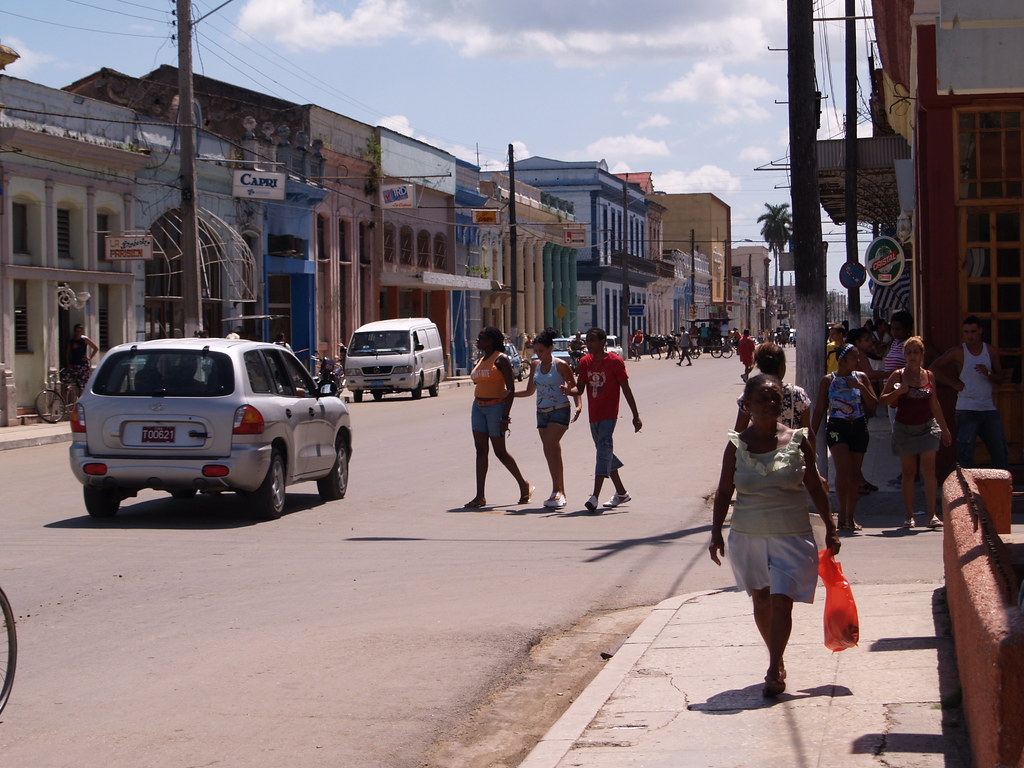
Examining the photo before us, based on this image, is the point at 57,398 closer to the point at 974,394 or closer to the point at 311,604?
the point at 974,394

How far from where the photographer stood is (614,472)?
44.7 feet

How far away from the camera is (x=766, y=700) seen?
6.12m

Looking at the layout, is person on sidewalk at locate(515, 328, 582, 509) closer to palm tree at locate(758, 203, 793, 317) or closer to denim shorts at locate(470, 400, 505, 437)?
denim shorts at locate(470, 400, 505, 437)

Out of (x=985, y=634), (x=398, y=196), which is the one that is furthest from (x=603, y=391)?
(x=398, y=196)

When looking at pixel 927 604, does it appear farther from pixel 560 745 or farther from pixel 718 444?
pixel 718 444

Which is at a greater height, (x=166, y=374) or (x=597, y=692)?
(x=166, y=374)

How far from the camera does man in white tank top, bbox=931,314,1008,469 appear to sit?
12648 millimetres

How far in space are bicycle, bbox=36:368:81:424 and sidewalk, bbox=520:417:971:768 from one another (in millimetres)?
20960

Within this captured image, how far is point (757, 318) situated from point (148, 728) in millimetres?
158102

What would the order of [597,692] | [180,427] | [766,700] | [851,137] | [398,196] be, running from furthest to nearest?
[398,196]
[851,137]
[180,427]
[597,692]
[766,700]

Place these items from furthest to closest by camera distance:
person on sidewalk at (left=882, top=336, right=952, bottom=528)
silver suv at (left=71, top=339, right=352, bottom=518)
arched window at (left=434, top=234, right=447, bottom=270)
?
arched window at (left=434, top=234, right=447, bottom=270), silver suv at (left=71, top=339, right=352, bottom=518), person on sidewalk at (left=882, top=336, right=952, bottom=528)

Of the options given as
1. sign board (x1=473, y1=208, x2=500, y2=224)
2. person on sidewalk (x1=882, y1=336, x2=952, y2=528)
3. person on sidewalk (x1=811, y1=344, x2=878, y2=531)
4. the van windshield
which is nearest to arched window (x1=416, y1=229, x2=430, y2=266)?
sign board (x1=473, y1=208, x2=500, y2=224)

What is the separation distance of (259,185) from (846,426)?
2616cm

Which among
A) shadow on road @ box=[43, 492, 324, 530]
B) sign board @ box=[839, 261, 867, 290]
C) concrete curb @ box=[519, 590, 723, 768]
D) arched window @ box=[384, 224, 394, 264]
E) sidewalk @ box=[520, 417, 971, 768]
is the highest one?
arched window @ box=[384, 224, 394, 264]
